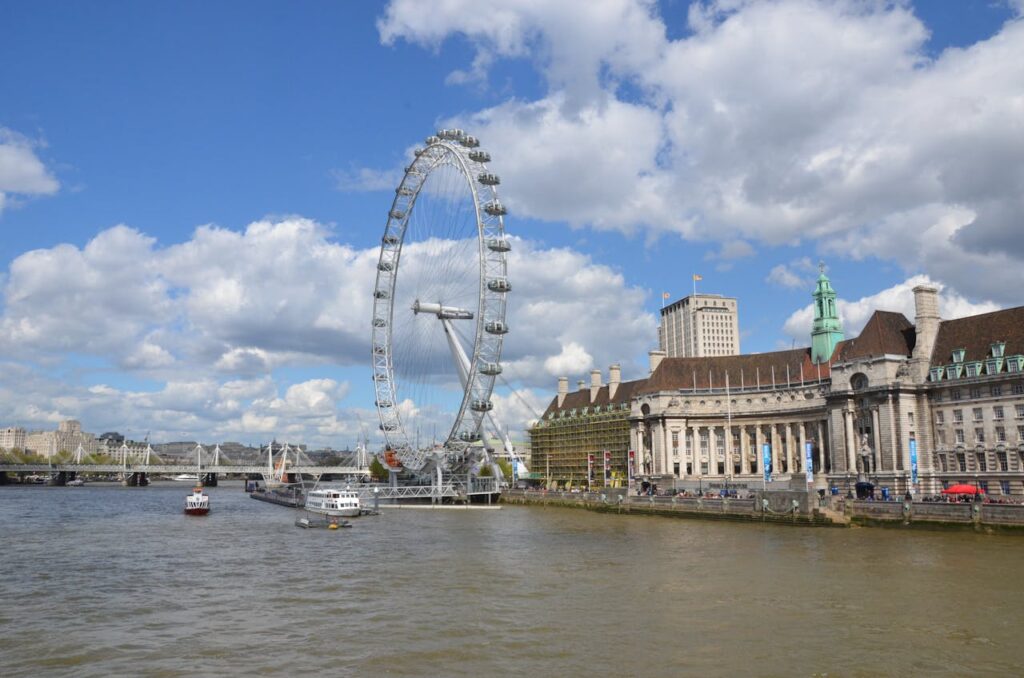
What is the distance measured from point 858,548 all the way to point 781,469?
61074 mm

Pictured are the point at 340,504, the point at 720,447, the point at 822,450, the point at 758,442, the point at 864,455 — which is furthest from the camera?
the point at 720,447

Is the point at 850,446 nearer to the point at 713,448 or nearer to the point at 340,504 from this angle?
the point at 713,448

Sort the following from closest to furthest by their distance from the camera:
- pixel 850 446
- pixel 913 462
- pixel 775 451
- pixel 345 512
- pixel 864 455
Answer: pixel 913 462
pixel 345 512
pixel 864 455
pixel 850 446
pixel 775 451

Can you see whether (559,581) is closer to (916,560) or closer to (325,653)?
(325,653)

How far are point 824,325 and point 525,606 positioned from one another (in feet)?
270

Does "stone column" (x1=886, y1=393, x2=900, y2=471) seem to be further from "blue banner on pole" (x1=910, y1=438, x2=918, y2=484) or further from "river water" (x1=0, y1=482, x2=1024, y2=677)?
"river water" (x1=0, y1=482, x2=1024, y2=677)

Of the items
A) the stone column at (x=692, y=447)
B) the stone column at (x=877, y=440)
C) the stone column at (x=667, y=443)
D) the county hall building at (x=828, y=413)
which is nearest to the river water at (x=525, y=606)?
the county hall building at (x=828, y=413)

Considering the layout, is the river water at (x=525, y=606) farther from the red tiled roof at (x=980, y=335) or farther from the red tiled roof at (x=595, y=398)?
the red tiled roof at (x=595, y=398)

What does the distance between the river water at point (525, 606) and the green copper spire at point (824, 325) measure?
49.1 m

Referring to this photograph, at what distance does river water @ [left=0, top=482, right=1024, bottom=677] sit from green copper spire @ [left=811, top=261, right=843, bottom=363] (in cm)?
4909

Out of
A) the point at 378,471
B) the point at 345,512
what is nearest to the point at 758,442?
the point at 345,512

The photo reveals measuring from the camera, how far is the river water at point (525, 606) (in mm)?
23328

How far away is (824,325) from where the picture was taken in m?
104

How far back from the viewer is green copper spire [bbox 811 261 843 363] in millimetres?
103387
